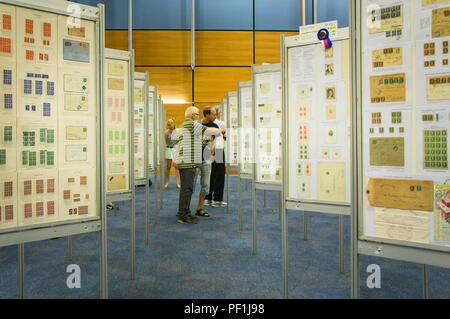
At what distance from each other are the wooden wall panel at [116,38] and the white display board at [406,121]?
7.60 meters

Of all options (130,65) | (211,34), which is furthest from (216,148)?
(211,34)

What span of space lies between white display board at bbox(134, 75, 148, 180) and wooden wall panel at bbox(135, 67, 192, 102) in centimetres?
511

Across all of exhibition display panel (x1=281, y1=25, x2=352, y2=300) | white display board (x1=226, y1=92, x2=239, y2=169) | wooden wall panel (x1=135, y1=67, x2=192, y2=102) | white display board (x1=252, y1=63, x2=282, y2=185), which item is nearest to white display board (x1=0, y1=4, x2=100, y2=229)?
exhibition display panel (x1=281, y1=25, x2=352, y2=300)

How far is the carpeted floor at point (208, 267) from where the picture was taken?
207 cm

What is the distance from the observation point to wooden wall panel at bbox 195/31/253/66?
7871 millimetres

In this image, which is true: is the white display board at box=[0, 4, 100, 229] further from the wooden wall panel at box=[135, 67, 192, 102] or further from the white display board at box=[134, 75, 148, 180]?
the wooden wall panel at box=[135, 67, 192, 102]

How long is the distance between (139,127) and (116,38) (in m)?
5.73

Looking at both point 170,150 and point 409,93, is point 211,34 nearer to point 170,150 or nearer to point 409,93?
point 170,150

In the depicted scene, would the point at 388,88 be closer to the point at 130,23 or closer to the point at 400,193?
the point at 400,193

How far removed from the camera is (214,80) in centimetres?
801

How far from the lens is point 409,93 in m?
1.17

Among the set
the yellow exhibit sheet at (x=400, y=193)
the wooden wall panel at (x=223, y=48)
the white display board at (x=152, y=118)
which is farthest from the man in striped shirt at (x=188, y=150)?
the wooden wall panel at (x=223, y=48)

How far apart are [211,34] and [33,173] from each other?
728cm

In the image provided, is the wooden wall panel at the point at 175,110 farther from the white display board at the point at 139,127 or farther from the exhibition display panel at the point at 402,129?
the exhibition display panel at the point at 402,129
